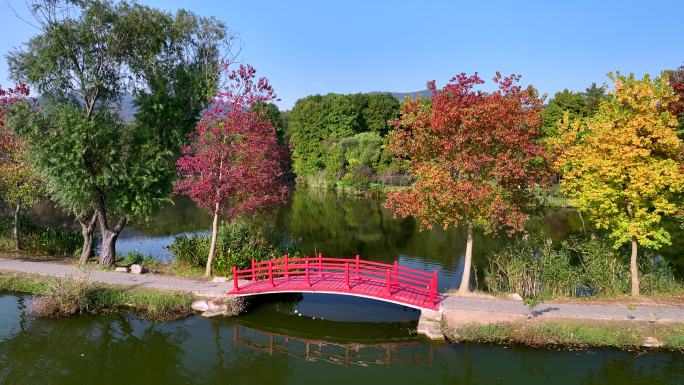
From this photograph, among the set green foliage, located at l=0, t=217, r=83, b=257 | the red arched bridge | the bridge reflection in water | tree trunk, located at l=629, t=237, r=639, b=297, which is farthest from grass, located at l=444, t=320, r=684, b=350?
green foliage, located at l=0, t=217, r=83, b=257

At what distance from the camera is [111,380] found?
13.0 metres

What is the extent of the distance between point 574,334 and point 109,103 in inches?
845

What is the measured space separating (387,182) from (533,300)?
4865cm

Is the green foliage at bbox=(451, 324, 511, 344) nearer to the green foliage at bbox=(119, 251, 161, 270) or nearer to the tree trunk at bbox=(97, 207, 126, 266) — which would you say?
the green foliage at bbox=(119, 251, 161, 270)

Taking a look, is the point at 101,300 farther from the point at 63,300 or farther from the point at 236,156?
the point at 236,156

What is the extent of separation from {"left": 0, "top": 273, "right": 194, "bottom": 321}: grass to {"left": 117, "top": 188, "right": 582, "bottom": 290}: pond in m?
8.13

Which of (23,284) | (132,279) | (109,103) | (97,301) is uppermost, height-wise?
(109,103)

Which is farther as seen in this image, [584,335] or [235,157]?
[235,157]

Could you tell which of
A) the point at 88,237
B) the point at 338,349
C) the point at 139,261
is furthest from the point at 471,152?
the point at 88,237

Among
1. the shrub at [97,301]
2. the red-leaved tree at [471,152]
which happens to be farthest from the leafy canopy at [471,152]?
the shrub at [97,301]

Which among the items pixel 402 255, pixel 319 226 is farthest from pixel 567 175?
pixel 319 226

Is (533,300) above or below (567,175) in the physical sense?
below

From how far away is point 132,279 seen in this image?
1975 cm

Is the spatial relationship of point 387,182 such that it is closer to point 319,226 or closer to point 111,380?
point 319,226
